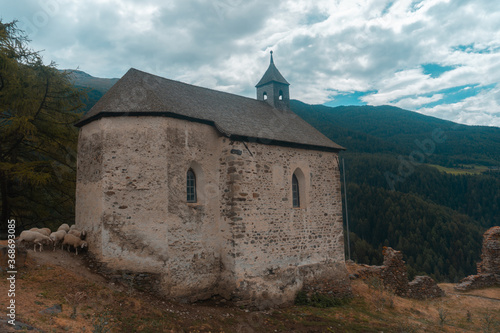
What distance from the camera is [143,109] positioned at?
437 inches

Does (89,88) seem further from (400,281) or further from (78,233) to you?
(400,281)

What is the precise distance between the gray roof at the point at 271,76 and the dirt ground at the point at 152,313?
1229cm

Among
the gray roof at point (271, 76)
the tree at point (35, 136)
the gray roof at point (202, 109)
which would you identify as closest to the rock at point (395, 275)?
the gray roof at point (202, 109)

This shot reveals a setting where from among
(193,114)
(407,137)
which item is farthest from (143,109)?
(407,137)

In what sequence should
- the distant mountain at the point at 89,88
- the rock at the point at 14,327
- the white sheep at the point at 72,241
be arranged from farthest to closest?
the distant mountain at the point at 89,88 → the white sheep at the point at 72,241 → the rock at the point at 14,327

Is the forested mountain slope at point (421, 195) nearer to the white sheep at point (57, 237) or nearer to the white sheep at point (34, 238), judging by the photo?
the white sheep at point (57, 237)

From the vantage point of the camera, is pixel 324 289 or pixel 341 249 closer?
pixel 324 289

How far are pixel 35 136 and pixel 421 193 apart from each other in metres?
72.4

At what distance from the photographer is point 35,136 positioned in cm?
1436

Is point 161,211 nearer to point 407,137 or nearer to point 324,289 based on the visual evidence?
point 324,289

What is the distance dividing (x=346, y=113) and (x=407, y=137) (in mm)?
42382

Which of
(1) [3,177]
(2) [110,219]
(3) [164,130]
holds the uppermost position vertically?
(3) [164,130]

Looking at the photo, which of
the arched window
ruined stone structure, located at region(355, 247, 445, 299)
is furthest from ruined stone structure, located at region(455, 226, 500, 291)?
the arched window

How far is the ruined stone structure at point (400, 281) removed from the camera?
53.8 feet
